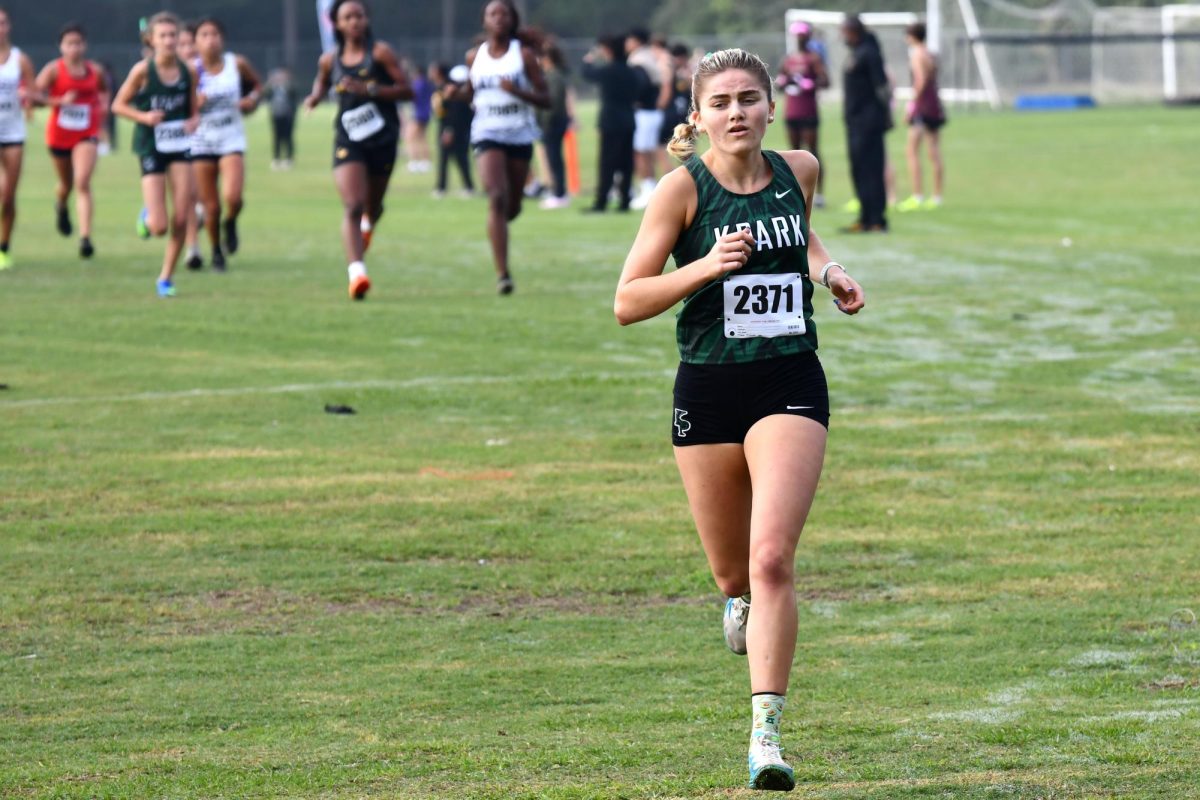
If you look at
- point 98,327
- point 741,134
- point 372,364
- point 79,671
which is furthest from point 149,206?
point 741,134

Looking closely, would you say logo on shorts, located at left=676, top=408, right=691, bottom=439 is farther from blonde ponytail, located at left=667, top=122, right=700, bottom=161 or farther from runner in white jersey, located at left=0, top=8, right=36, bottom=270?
runner in white jersey, located at left=0, top=8, right=36, bottom=270

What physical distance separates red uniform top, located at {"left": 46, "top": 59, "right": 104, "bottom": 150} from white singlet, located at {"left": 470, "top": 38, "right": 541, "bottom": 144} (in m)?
4.95

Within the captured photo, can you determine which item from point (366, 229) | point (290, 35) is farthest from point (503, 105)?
Answer: point (290, 35)

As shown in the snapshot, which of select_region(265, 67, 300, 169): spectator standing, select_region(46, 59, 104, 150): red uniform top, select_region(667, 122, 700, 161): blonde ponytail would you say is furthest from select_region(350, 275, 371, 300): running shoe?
select_region(265, 67, 300, 169): spectator standing

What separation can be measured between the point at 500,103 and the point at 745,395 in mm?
10689

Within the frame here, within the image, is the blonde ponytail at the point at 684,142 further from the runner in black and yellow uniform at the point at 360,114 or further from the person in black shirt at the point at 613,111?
the person in black shirt at the point at 613,111

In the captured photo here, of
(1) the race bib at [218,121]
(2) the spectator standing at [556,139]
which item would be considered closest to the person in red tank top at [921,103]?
(2) the spectator standing at [556,139]

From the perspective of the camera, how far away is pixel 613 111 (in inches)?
1032

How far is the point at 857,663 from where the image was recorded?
677 cm

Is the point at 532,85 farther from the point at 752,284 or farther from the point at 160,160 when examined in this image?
the point at 752,284

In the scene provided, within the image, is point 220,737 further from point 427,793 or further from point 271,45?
point 271,45

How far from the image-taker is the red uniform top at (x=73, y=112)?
62.6 ft

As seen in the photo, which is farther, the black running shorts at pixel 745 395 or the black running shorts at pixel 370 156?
the black running shorts at pixel 370 156

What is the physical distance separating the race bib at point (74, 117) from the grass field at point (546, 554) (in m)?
2.60
